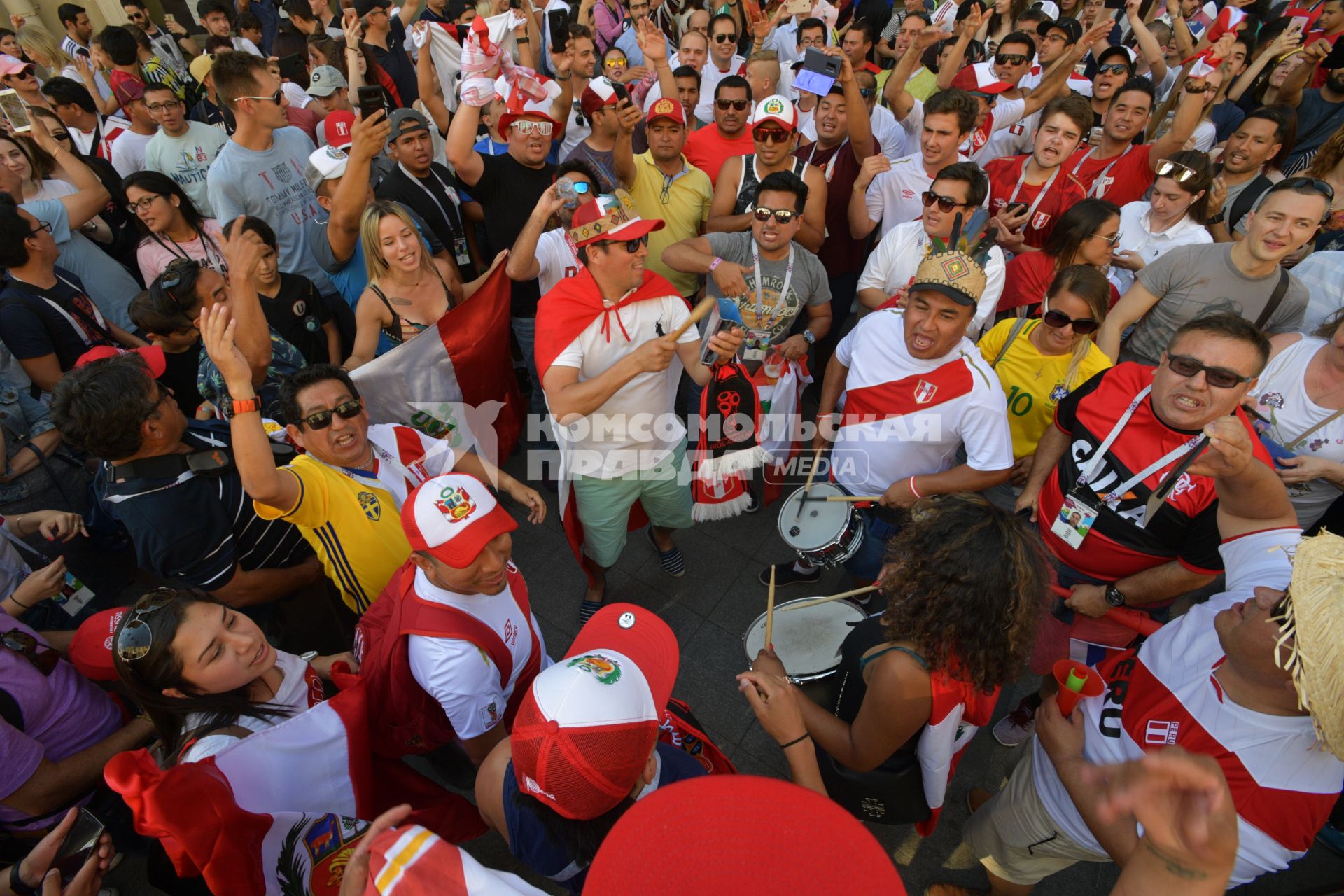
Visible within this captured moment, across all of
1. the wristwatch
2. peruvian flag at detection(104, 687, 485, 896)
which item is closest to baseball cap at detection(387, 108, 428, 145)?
the wristwatch

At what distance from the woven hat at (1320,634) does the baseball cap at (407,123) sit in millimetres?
5186

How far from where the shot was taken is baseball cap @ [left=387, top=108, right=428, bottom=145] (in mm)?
4496

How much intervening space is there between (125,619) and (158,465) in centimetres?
76

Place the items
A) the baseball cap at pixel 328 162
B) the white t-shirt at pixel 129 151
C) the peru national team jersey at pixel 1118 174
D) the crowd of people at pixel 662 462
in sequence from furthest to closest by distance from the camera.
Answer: the white t-shirt at pixel 129 151
the peru national team jersey at pixel 1118 174
the baseball cap at pixel 328 162
the crowd of people at pixel 662 462

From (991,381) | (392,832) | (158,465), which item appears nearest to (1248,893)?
(991,381)

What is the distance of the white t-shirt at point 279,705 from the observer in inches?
74.1

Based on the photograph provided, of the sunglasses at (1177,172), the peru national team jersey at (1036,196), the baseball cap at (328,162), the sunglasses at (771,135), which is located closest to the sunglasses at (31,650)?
the baseball cap at (328,162)

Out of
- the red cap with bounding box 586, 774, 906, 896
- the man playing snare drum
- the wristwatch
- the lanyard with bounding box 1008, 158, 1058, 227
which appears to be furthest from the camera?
the lanyard with bounding box 1008, 158, 1058, 227

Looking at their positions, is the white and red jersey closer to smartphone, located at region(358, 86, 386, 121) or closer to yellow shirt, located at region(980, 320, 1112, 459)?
yellow shirt, located at region(980, 320, 1112, 459)

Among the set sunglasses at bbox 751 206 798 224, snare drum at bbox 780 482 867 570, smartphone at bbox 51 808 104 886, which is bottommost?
snare drum at bbox 780 482 867 570

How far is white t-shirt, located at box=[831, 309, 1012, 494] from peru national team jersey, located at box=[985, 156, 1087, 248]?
211 centimetres

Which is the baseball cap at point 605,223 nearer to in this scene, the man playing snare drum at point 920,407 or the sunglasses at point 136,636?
the man playing snare drum at point 920,407

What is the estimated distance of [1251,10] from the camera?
28.7 feet

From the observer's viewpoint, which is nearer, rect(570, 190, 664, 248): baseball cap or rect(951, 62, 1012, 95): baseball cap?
rect(570, 190, 664, 248): baseball cap
